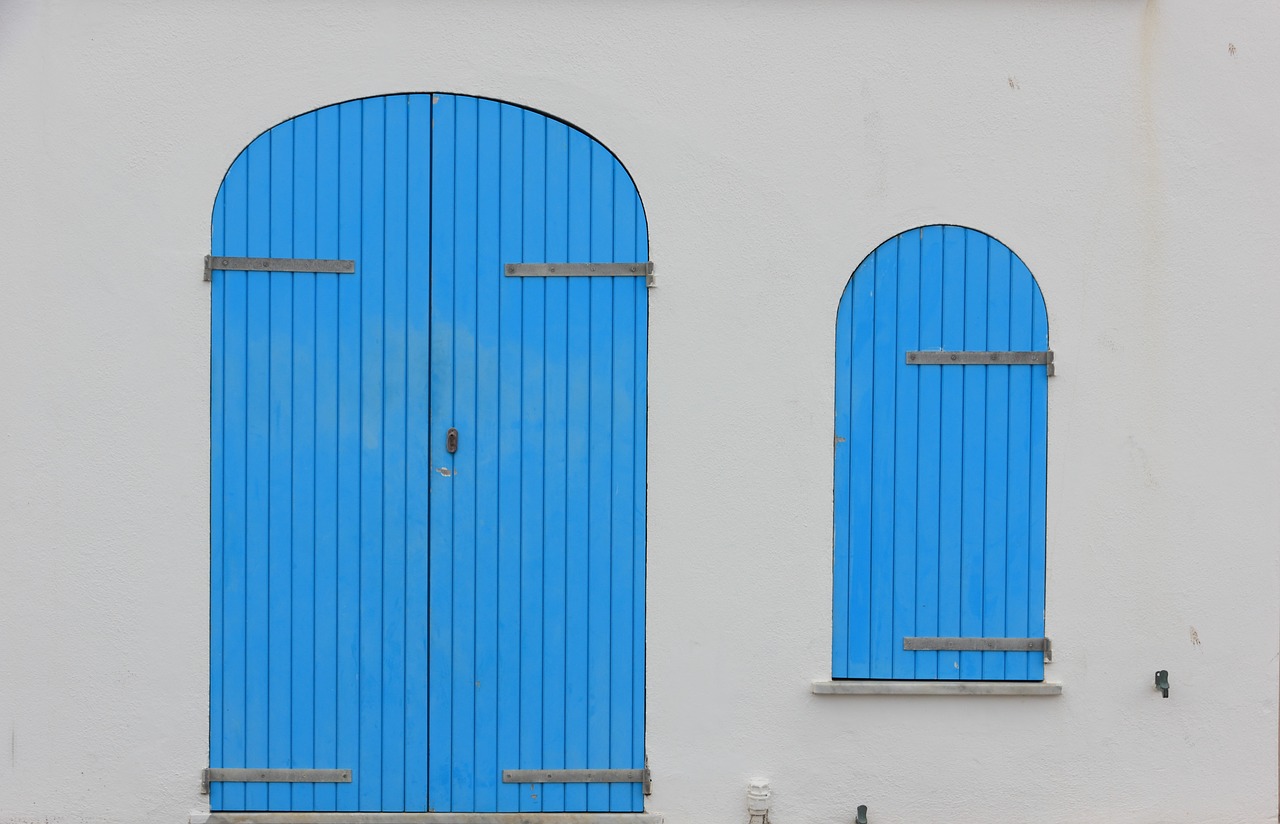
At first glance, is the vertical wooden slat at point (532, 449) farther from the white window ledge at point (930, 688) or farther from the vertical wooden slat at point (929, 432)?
the vertical wooden slat at point (929, 432)

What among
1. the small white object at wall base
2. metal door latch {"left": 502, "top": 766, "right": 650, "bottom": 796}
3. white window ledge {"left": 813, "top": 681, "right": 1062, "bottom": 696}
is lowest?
the small white object at wall base

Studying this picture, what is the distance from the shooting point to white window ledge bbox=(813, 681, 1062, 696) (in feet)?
15.1

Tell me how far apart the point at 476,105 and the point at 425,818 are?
9.17 ft

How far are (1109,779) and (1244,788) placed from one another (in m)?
0.55

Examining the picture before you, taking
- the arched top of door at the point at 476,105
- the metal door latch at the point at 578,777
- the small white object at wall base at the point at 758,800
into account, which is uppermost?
the arched top of door at the point at 476,105

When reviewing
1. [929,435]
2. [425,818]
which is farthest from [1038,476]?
[425,818]

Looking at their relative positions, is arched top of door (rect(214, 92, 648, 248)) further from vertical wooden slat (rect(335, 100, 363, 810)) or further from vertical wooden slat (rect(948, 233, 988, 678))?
vertical wooden slat (rect(948, 233, 988, 678))

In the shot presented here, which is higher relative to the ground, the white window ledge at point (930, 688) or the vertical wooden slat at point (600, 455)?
the vertical wooden slat at point (600, 455)

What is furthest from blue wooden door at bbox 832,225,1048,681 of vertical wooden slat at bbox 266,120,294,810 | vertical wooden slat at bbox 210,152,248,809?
vertical wooden slat at bbox 210,152,248,809

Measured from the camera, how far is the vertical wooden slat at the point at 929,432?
4.64m

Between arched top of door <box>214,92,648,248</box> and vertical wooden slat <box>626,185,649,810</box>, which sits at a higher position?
arched top of door <box>214,92,648,248</box>

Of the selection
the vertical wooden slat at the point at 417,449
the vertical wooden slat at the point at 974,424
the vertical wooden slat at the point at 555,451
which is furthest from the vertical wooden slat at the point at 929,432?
the vertical wooden slat at the point at 417,449

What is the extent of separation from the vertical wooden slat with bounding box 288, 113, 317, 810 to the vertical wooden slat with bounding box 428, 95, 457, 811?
1.50 ft

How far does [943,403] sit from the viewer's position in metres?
4.66
